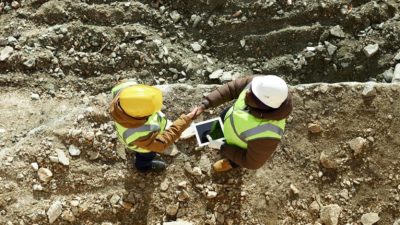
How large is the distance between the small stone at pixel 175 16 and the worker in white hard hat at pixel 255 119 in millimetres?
2367

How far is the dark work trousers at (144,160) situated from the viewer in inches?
198

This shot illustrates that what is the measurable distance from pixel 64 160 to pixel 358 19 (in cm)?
429

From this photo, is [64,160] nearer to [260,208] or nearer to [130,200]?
[130,200]

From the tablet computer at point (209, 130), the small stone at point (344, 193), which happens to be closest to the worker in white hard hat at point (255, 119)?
the tablet computer at point (209, 130)

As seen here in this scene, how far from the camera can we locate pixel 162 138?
4.55 m

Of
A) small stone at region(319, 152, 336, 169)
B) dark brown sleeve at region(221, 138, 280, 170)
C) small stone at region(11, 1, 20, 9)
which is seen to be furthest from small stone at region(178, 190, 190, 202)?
small stone at region(11, 1, 20, 9)

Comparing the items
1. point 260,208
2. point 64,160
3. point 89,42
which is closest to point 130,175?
point 64,160

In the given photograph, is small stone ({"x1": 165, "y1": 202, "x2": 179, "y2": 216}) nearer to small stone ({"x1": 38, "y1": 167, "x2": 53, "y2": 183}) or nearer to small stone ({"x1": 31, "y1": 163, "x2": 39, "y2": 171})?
small stone ({"x1": 38, "y1": 167, "x2": 53, "y2": 183})

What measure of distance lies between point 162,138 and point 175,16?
287cm

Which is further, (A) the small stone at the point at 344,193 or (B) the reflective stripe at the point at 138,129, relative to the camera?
(A) the small stone at the point at 344,193

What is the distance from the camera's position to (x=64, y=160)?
5.29 metres

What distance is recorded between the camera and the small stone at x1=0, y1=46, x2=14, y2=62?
6496 mm

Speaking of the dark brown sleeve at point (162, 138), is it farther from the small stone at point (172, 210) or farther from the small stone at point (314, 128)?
the small stone at point (314, 128)

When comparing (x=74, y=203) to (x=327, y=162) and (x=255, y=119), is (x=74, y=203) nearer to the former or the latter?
(x=255, y=119)
